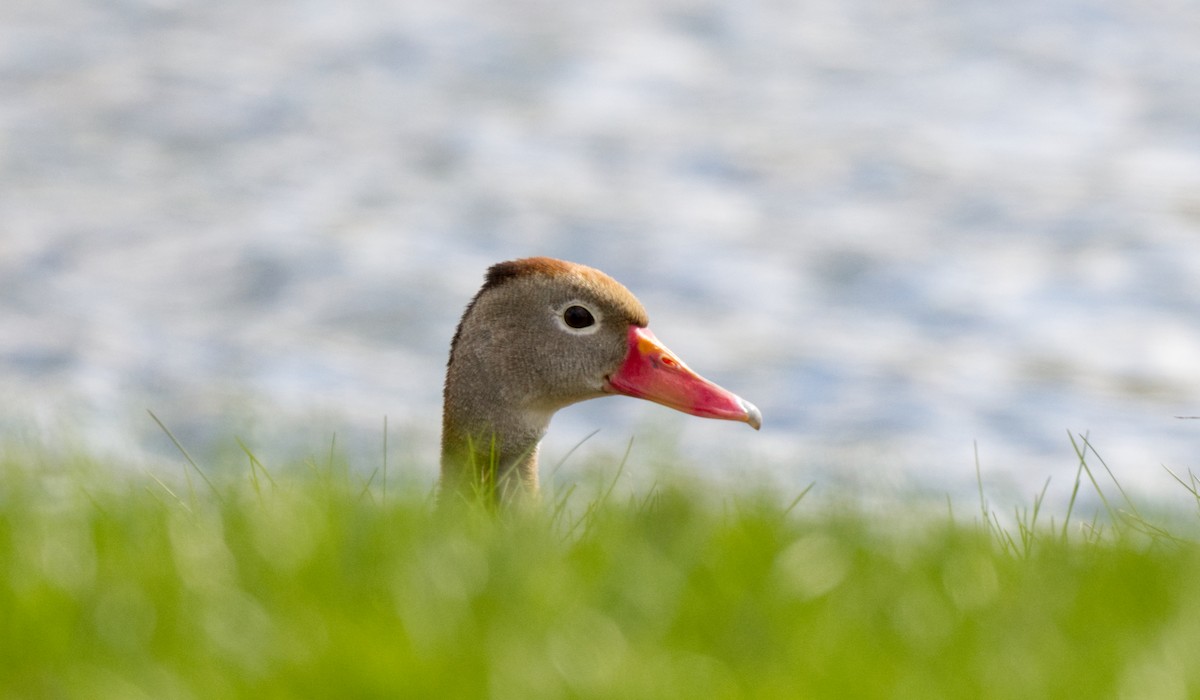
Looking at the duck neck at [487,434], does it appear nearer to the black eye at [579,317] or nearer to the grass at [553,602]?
the black eye at [579,317]

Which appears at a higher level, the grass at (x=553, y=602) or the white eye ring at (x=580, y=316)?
the grass at (x=553, y=602)

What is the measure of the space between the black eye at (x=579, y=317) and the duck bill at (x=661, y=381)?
0.61ft

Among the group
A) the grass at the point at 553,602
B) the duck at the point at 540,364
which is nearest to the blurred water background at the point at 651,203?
the duck at the point at 540,364

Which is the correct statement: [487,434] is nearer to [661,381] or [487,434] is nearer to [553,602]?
[661,381]

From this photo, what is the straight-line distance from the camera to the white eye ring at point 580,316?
6.92 meters

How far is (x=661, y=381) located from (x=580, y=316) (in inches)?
16.8

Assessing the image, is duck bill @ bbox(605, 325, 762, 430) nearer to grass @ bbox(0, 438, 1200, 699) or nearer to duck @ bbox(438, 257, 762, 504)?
duck @ bbox(438, 257, 762, 504)

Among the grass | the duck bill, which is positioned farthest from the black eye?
the grass

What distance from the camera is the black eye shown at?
6.95 m

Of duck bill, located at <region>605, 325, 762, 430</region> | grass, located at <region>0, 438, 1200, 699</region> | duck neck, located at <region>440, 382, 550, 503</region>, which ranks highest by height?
grass, located at <region>0, 438, 1200, 699</region>

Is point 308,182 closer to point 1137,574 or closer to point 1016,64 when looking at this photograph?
point 1016,64

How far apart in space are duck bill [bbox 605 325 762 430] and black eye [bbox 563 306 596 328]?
19cm

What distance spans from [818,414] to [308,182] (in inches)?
325

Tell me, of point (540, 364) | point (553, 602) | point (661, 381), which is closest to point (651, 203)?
point (661, 381)
